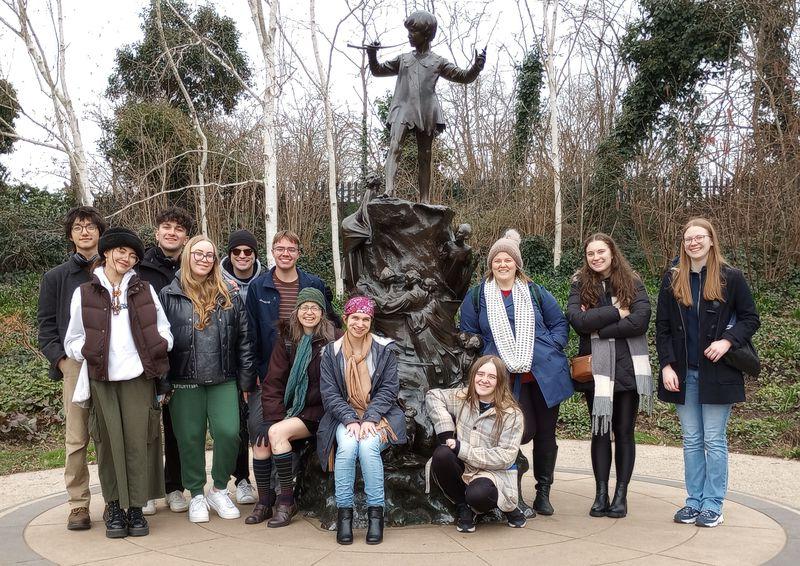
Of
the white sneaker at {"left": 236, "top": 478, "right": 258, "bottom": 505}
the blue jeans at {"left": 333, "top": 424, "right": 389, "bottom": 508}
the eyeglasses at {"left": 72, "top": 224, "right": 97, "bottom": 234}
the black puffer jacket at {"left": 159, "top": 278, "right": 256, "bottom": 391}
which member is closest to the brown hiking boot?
the black puffer jacket at {"left": 159, "top": 278, "right": 256, "bottom": 391}

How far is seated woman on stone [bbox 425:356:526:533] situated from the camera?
177 inches

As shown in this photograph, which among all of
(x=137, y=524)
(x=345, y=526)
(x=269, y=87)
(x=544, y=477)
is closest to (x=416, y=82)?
(x=544, y=477)

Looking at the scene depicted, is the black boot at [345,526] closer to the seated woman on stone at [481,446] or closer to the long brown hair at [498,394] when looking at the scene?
the seated woman on stone at [481,446]

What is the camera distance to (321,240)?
62.9 ft

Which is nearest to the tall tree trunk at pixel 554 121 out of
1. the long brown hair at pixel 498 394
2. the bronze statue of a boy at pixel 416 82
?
the bronze statue of a boy at pixel 416 82

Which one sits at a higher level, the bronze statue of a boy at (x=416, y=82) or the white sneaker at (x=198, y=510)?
the bronze statue of a boy at (x=416, y=82)

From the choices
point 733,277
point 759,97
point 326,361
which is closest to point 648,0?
point 759,97

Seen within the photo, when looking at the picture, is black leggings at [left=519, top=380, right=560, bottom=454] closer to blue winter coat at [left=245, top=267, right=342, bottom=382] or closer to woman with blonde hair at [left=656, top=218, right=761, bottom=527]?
woman with blonde hair at [left=656, top=218, right=761, bottom=527]

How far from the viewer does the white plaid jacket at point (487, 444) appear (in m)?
4.50

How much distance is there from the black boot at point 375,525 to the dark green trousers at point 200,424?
1.13m

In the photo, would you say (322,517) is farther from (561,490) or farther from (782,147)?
(782,147)

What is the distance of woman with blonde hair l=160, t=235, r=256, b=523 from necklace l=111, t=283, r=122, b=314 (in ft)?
1.12

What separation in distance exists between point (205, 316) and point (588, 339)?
2.55m

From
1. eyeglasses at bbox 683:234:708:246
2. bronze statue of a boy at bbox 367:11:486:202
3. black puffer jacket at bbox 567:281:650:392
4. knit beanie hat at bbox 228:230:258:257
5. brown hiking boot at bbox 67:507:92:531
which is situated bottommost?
brown hiking boot at bbox 67:507:92:531
